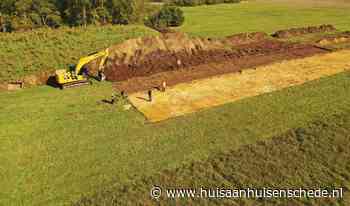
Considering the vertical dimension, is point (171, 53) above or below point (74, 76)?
above

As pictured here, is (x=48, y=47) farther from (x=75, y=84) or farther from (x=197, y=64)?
(x=197, y=64)

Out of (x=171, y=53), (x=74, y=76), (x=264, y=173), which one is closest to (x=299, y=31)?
(x=171, y=53)

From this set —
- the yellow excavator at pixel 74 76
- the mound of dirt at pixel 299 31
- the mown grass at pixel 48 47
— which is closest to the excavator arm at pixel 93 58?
the yellow excavator at pixel 74 76

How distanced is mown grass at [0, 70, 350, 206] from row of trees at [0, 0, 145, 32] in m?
29.7

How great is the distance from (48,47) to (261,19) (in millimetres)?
38117

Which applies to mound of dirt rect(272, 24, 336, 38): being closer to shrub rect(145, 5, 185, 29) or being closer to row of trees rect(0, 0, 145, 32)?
shrub rect(145, 5, 185, 29)

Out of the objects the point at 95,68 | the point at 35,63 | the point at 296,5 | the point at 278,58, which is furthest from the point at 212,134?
the point at 296,5

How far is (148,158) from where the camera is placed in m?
14.8

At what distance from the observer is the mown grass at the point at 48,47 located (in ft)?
87.9

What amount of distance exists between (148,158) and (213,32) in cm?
3256

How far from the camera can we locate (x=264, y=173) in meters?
13.5

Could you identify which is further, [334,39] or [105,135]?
[334,39]

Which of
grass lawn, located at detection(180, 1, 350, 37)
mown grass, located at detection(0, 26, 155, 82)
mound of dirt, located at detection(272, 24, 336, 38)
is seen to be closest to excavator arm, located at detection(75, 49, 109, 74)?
mown grass, located at detection(0, 26, 155, 82)

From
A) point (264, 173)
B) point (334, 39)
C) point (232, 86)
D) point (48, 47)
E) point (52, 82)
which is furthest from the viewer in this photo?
point (334, 39)
